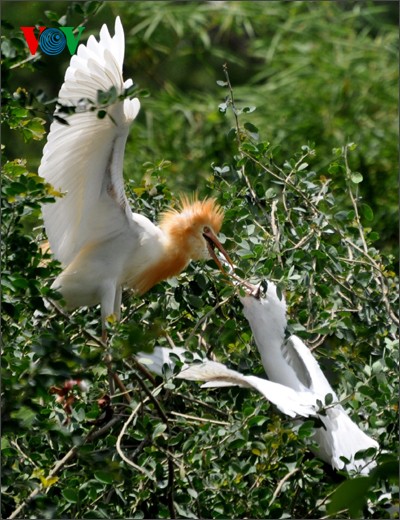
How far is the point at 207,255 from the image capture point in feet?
10.4

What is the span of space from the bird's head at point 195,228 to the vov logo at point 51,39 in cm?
71

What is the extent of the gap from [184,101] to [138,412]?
597cm

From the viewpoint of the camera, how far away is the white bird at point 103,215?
103 inches

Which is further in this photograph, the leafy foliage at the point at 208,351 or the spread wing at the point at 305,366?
the spread wing at the point at 305,366

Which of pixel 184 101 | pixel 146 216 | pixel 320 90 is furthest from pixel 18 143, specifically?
pixel 146 216

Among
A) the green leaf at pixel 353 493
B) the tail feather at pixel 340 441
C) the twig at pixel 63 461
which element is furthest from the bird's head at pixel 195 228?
the green leaf at pixel 353 493

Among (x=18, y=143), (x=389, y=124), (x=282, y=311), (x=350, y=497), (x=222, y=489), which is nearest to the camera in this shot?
(x=350, y=497)

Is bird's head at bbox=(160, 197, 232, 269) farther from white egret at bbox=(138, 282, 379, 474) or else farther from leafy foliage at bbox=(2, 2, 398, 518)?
white egret at bbox=(138, 282, 379, 474)

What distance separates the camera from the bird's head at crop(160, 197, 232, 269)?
3150mm

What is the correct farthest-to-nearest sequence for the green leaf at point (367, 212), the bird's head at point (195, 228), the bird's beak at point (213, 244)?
the bird's head at point (195, 228) < the bird's beak at point (213, 244) < the green leaf at point (367, 212)

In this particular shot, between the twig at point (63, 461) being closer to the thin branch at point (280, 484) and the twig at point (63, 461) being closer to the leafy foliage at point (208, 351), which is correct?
the leafy foliage at point (208, 351)

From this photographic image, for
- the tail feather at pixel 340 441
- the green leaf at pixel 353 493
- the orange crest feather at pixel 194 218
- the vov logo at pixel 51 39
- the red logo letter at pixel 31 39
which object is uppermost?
the red logo letter at pixel 31 39

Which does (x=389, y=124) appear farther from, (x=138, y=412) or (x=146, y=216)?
(x=138, y=412)

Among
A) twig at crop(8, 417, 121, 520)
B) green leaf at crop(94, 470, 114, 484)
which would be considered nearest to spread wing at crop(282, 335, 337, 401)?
twig at crop(8, 417, 121, 520)
